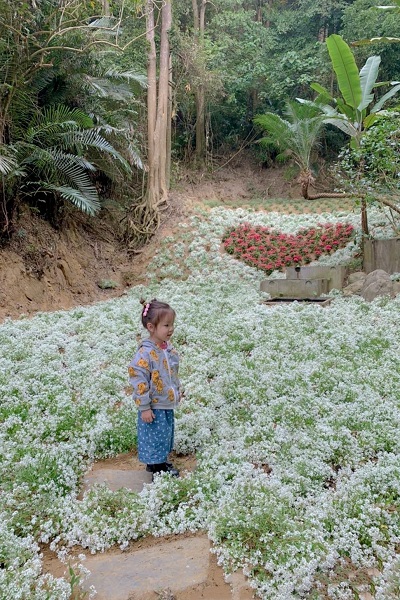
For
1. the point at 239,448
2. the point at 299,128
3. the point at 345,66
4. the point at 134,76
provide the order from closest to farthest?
the point at 239,448 → the point at 345,66 → the point at 134,76 → the point at 299,128

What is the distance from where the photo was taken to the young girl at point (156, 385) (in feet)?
10.8

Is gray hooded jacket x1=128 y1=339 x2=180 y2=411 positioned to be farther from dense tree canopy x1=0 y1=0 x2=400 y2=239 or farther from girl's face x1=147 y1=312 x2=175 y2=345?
dense tree canopy x1=0 y1=0 x2=400 y2=239

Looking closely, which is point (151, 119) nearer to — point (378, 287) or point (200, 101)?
point (200, 101)

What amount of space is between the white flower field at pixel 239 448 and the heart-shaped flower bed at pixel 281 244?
5352 mm

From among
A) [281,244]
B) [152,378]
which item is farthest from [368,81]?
[152,378]

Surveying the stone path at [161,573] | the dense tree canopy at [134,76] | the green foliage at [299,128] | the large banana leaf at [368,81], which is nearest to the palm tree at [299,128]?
the green foliage at [299,128]

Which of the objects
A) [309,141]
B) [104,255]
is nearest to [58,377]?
[104,255]

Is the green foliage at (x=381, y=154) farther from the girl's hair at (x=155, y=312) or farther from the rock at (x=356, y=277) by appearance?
the girl's hair at (x=155, y=312)

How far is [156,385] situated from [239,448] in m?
0.88

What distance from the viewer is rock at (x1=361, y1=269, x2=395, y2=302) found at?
8617mm

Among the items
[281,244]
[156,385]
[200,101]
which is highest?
[200,101]

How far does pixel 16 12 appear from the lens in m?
8.88

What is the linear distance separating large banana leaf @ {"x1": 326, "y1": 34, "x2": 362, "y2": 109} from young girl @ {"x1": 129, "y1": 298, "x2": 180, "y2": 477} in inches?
375

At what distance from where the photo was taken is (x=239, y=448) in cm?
371
